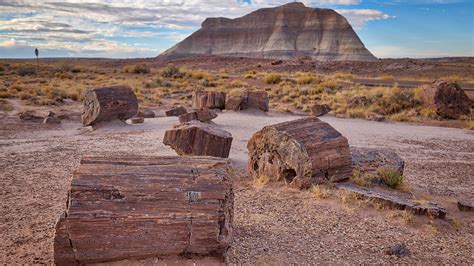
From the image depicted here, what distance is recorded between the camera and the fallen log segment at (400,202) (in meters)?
6.51

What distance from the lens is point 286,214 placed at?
21.7 feet

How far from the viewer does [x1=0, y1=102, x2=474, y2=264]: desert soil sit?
5.33m

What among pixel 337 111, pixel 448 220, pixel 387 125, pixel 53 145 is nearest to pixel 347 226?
pixel 448 220

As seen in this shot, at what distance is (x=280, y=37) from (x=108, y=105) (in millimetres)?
77776

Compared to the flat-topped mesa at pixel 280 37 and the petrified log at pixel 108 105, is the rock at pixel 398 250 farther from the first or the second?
the flat-topped mesa at pixel 280 37

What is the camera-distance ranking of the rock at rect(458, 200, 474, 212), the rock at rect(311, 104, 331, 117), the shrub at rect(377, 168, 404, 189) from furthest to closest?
the rock at rect(311, 104, 331, 117), the shrub at rect(377, 168, 404, 189), the rock at rect(458, 200, 474, 212)

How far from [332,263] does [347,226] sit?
3.97ft

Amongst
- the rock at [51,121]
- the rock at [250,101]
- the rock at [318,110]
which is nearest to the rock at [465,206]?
the rock at [250,101]

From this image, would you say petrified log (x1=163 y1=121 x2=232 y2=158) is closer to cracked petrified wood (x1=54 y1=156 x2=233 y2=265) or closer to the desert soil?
the desert soil

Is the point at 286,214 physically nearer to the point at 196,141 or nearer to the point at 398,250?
the point at 398,250

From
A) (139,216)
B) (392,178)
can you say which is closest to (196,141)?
(392,178)

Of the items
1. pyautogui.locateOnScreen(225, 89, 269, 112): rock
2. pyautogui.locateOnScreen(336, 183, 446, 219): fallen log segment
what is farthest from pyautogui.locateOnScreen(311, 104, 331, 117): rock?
pyautogui.locateOnScreen(336, 183, 446, 219): fallen log segment

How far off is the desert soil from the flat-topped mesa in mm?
72525

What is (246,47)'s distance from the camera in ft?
300
